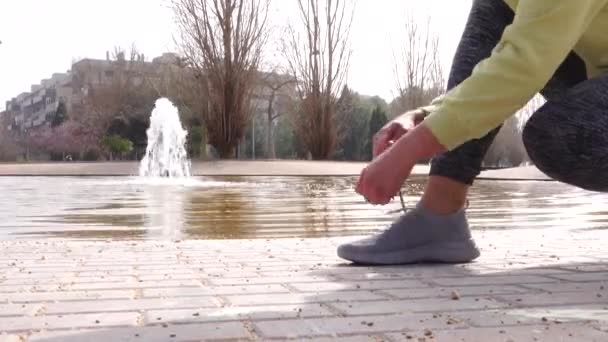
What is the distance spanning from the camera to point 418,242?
1.99 metres

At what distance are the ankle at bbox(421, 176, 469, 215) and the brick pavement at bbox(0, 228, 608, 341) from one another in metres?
0.16

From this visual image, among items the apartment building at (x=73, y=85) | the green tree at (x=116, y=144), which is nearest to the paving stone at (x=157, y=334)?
the apartment building at (x=73, y=85)

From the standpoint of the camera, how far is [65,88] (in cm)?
5094

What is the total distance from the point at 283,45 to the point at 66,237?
17.9 metres

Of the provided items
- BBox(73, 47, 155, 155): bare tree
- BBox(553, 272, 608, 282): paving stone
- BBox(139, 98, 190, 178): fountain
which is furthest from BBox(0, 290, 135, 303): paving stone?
BBox(73, 47, 155, 155): bare tree

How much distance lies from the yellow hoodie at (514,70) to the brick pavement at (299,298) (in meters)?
0.33

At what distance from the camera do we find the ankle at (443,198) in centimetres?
195

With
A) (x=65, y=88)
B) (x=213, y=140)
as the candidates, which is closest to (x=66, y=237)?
(x=213, y=140)

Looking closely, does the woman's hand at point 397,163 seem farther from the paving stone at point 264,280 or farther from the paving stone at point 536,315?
the paving stone at point 264,280

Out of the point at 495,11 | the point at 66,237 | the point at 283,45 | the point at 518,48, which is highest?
the point at 283,45

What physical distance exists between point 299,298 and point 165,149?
1493cm

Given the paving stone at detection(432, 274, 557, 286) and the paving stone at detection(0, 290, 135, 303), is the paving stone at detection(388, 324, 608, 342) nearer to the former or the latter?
the paving stone at detection(432, 274, 557, 286)

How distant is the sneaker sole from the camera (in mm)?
1987

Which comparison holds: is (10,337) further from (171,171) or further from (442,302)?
(171,171)
